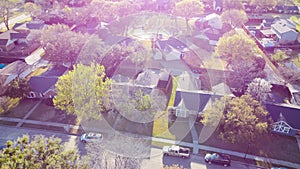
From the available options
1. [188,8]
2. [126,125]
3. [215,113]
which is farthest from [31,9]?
[215,113]

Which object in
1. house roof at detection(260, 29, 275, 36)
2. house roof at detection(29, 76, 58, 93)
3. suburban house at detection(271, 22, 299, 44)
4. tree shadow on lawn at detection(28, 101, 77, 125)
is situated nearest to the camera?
tree shadow on lawn at detection(28, 101, 77, 125)

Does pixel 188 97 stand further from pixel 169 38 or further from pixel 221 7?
pixel 221 7

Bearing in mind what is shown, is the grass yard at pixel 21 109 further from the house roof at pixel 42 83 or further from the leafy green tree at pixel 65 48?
the leafy green tree at pixel 65 48

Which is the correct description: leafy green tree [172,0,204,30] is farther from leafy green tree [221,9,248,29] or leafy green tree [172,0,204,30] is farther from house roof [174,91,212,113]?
house roof [174,91,212,113]

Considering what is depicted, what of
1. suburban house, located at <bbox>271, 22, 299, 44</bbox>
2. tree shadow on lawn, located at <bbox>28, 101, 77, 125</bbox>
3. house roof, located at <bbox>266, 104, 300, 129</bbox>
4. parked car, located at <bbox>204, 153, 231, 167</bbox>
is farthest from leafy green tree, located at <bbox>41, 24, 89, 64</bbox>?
suburban house, located at <bbox>271, 22, 299, 44</bbox>

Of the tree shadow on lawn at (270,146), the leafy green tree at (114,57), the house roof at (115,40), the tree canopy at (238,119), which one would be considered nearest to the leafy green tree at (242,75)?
the tree canopy at (238,119)

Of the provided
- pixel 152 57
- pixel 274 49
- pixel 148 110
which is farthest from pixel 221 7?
pixel 148 110
